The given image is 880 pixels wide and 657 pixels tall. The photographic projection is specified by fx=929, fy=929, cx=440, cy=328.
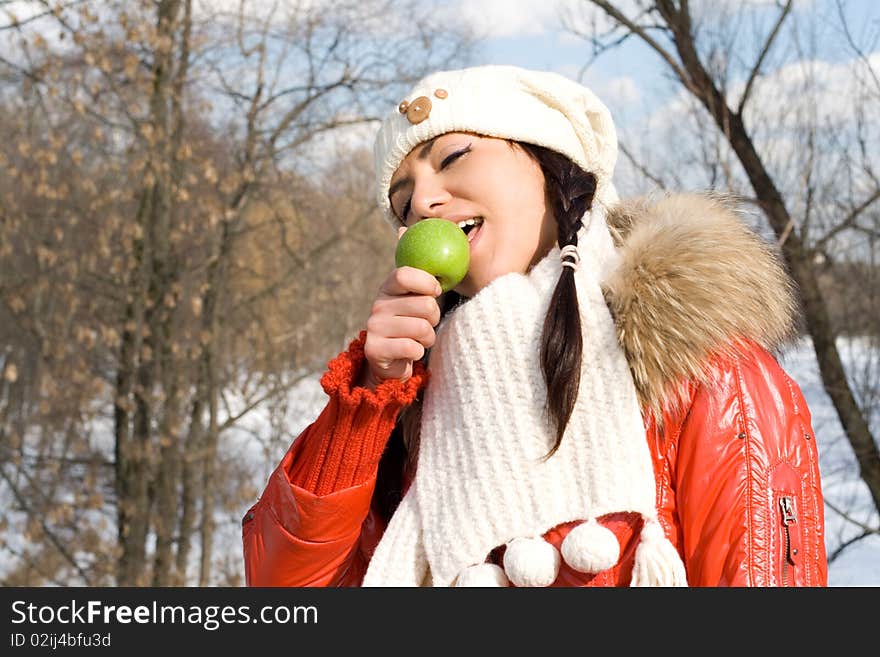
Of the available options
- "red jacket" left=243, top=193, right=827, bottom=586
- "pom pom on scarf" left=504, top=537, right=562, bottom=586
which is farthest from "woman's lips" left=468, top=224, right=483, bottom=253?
"pom pom on scarf" left=504, top=537, right=562, bottom=586

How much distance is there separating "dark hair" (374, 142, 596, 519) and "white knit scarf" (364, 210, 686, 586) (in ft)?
0.09

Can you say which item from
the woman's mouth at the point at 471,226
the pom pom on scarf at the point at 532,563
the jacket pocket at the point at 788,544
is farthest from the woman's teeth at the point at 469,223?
the jacket pocket at the point at 788,544

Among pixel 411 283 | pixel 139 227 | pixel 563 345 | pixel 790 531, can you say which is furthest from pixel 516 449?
pixel 139 227

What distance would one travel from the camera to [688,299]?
4.46 feet

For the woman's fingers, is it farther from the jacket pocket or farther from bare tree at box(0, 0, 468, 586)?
bare tree at box(0, 0, 468, 586)

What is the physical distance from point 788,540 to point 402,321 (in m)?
0.61

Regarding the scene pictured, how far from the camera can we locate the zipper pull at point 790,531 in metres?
1.25

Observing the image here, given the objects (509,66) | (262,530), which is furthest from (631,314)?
(262,530)

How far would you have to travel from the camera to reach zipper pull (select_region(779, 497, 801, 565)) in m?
1.25

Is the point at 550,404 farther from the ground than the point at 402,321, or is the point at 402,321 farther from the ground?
the point at 402,321

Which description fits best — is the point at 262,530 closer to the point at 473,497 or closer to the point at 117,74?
the point at 473,497

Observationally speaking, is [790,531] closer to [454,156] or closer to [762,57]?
[454,156]

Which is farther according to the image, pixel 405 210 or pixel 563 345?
pixel 405 210

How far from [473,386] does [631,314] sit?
0.85 feet
